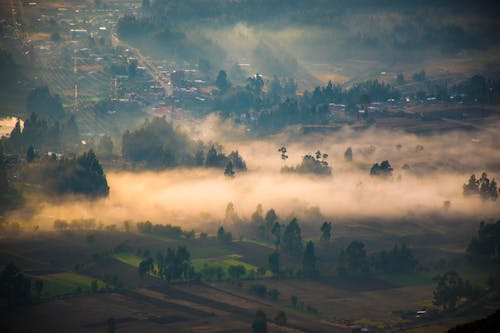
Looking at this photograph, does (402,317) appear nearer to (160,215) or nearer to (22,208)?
(160,215)

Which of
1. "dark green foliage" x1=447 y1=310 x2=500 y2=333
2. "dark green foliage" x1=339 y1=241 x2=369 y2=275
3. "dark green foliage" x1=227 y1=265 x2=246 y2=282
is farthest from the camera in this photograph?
"dark green foliage" x1=339 y1=241 x2=369 y2=275

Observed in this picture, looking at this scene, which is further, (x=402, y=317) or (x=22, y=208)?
(x=22, y=208)

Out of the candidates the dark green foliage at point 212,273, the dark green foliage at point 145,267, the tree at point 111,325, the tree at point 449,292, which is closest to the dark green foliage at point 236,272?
the dark green foliage at point 212,273

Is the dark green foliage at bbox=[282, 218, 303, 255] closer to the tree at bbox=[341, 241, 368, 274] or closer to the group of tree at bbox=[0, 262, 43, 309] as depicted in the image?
the tree at bbox=[341, 241, 368, 274]

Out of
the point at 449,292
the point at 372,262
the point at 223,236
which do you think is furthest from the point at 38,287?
the point at 449,292

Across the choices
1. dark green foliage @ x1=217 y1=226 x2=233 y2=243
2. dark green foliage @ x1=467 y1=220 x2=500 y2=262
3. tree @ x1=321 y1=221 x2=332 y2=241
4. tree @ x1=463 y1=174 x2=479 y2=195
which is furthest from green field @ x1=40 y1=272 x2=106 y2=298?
tree @ x1=463 y1=174 x2=479 y2=195

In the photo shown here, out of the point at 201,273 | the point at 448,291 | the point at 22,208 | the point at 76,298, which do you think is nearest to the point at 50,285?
the point at 76,298

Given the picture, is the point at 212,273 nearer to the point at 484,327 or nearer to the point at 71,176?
the point at 71,176
